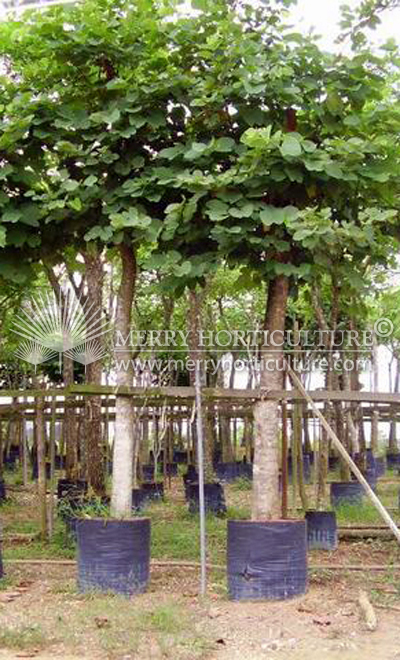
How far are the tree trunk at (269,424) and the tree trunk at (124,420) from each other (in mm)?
1048

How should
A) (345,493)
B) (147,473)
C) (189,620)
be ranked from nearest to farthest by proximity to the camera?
(189,620)
(345,493)
(147,473)

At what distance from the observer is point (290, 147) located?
586 cm

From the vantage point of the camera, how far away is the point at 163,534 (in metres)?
9.73

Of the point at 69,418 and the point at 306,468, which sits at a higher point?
the point at 69,418

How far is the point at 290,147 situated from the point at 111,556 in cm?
333

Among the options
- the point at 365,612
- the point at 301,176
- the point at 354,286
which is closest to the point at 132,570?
the point at 365,612

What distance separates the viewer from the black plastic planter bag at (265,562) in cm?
641

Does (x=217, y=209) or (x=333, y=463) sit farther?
(x=333, y=463)

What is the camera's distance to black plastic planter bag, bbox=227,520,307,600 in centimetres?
641

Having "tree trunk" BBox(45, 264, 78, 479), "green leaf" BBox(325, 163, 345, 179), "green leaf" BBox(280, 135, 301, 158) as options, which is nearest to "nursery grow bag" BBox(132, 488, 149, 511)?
"tree trunk" BBox(45, 264, 78, 479)

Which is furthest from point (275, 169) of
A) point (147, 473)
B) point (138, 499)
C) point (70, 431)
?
point (147, 473)

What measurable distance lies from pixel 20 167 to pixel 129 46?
1.27 m

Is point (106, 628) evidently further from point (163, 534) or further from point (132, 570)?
point (163, 534)

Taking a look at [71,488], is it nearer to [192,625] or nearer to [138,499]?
[138,499]
